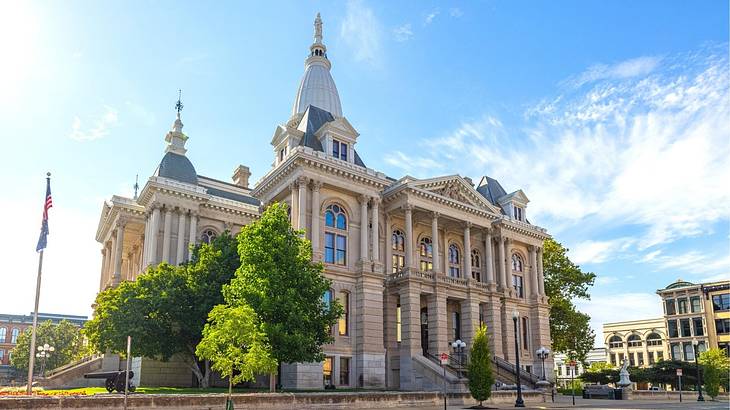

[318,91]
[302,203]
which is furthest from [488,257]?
[318,91]

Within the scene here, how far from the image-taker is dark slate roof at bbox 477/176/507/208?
211ft

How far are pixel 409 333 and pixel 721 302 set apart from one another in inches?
3346

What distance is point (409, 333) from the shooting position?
147 feet

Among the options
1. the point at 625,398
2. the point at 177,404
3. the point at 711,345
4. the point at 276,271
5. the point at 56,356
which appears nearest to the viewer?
the point at 177,404

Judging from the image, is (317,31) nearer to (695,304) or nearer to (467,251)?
(467,251)

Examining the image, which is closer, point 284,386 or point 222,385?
point 284,386

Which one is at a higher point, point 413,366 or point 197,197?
point 197,197

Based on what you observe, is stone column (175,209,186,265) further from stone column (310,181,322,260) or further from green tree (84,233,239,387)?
stone column (310,181,322,260)

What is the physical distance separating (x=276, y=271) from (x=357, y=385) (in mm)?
14375

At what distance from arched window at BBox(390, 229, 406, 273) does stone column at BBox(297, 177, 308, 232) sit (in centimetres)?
1062

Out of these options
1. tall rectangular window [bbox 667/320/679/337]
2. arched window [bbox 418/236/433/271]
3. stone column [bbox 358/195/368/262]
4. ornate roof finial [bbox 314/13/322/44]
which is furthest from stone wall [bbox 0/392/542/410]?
tall rectangular window [bbox 667/320/679/337]

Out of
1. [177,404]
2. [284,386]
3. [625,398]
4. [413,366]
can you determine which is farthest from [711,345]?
[177,404]

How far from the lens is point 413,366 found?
43875 mm

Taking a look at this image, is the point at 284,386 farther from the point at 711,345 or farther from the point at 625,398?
the point at 711,345
